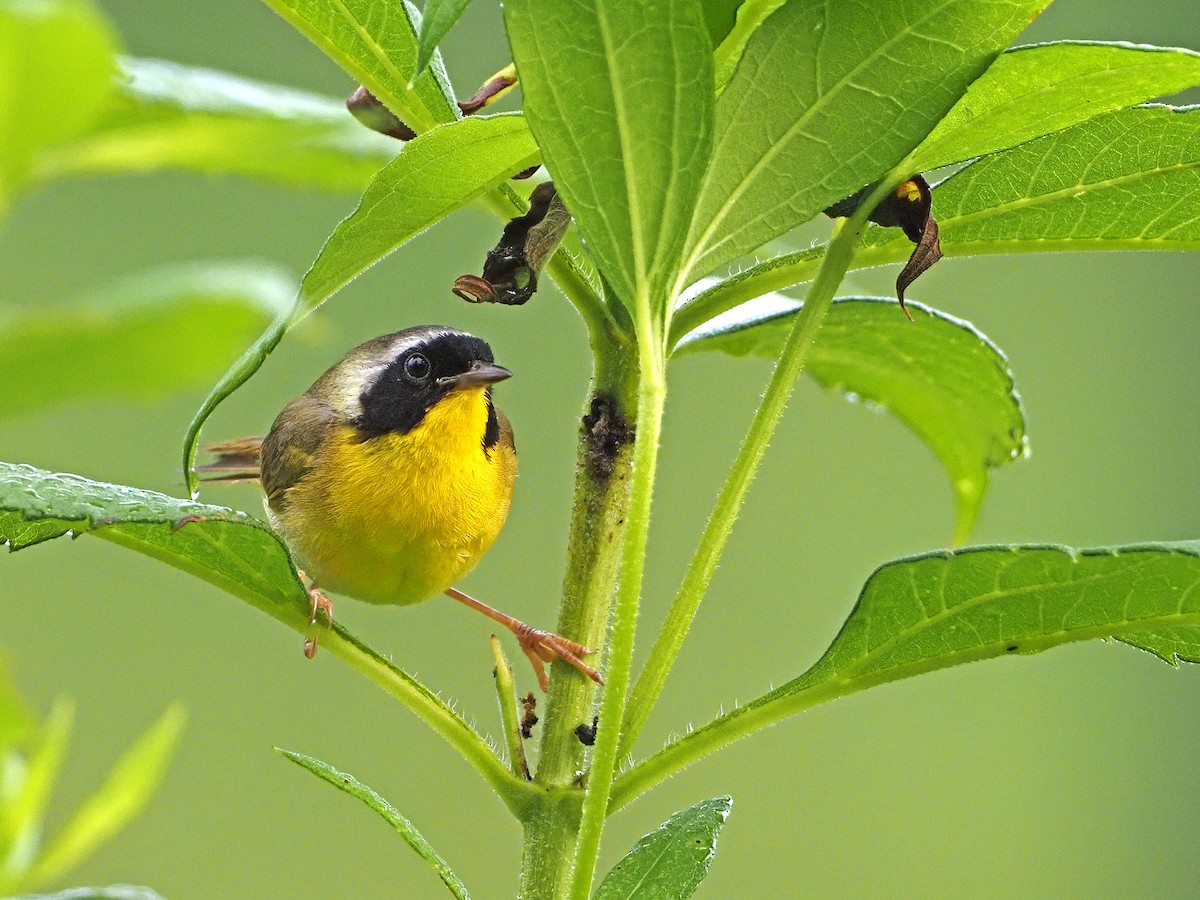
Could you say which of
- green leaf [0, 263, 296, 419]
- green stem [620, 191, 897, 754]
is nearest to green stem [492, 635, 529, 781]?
green stem [620, 191, 897, 754]

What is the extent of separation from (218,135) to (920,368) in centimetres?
87

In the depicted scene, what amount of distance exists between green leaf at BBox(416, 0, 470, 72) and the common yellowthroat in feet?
4.19

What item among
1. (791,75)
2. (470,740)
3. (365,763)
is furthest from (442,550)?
(365,763)

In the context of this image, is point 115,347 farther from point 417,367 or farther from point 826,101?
point 417,367

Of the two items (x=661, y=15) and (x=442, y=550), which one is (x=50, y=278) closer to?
(x=442, y=550)

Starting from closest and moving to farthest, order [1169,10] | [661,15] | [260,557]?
[661,15]
[260,557]
[1169,10]

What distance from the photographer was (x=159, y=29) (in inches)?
161

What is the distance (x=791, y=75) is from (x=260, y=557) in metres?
0.50

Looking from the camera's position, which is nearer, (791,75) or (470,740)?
(791,75)

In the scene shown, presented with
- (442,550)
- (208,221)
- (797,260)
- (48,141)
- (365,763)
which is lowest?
(48,141)

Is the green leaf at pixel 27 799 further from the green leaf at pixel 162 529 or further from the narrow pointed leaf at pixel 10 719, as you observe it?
the green leaf at pixel 162 529

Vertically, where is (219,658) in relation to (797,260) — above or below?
above

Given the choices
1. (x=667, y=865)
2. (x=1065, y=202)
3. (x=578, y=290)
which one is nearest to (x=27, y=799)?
(x=667, y=865)

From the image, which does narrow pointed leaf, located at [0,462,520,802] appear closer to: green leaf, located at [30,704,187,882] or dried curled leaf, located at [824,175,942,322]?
green leaf, located at [30,704,187,882]
